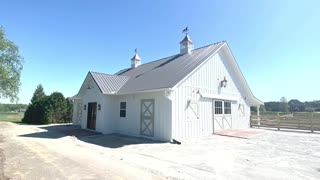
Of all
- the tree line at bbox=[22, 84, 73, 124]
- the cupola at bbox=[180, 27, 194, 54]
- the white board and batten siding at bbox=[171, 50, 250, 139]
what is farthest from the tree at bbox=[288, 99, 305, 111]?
the tree line at bbox=[22, 84, 73, 124]

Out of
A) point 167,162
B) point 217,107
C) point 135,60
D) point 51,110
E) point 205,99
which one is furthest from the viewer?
point 51,110

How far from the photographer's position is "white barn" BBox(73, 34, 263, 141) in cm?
1172

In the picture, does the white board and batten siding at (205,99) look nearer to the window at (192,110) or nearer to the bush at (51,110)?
the window at (192,110)

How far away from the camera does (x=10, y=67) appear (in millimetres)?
21734

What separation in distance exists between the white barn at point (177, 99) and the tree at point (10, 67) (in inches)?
309

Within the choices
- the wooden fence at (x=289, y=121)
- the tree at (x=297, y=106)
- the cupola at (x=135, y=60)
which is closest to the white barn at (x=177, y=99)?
the wooden fence at (x=289, y=121)

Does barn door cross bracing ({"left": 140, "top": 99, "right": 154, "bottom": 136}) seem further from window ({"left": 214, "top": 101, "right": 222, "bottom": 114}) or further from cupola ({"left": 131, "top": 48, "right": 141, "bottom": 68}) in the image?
cupola ({"left": 131, "top": 48, "right": 141, "bottom": 68})

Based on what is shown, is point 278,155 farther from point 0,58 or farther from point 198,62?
point 0,58

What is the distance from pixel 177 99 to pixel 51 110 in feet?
55.2

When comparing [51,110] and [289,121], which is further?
[51,110]

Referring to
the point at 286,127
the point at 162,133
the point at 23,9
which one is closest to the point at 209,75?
the point at 162,133

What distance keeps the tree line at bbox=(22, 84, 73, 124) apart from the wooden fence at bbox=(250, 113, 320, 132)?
61.4 feet

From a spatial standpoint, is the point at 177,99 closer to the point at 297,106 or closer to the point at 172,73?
the point at 172,73

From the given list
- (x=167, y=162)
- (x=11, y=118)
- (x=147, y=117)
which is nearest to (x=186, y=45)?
(x=147, y=117)
